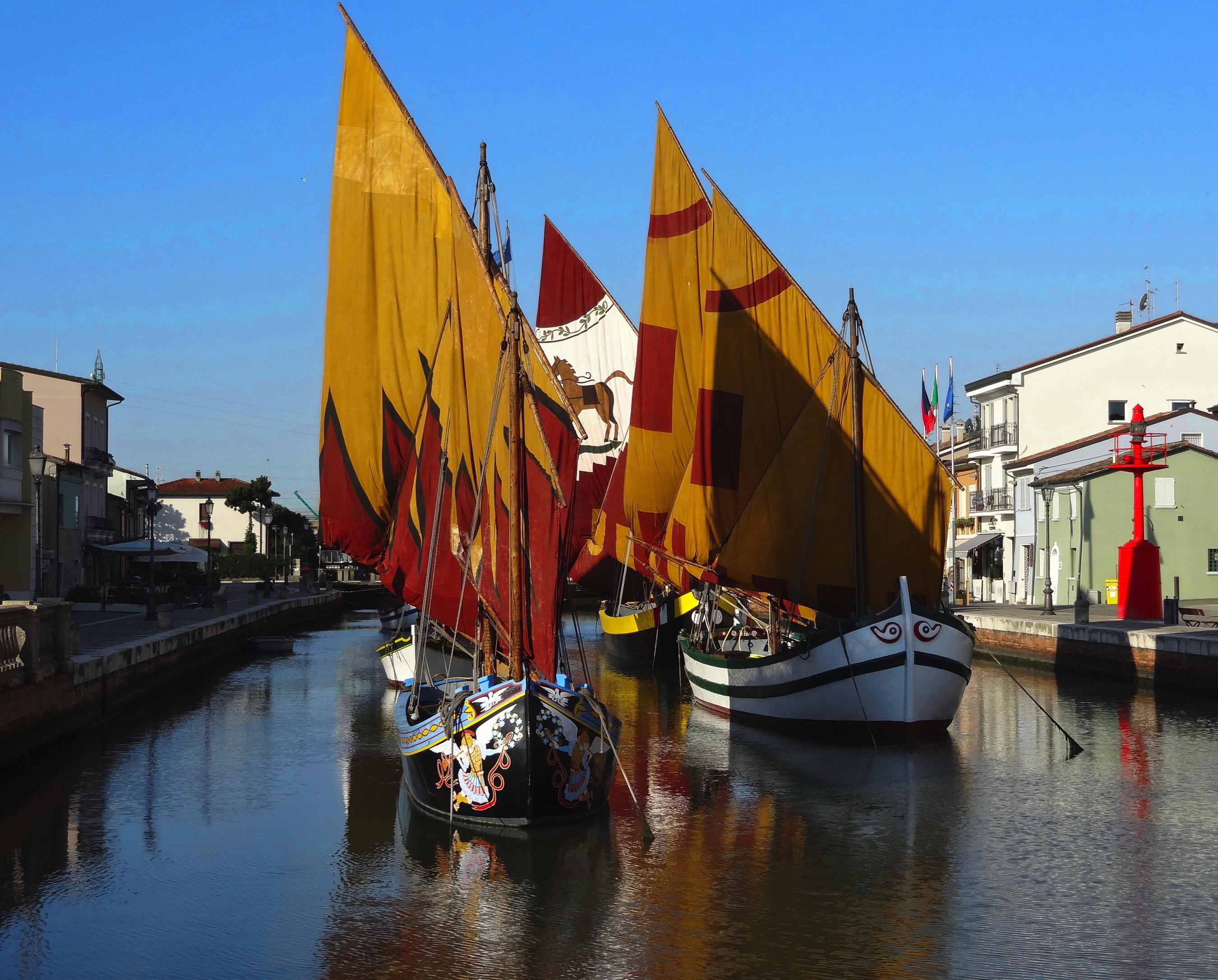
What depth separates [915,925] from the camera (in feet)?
42.6

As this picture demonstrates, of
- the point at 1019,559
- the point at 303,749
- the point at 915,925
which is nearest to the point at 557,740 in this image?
the point at 915,925

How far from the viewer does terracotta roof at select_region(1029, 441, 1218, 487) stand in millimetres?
48875

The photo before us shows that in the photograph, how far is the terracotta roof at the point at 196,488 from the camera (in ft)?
416

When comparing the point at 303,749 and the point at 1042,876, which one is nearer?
the point at 1042,876

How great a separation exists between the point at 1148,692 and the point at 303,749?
20.5 m

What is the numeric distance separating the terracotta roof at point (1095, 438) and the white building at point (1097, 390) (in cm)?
34

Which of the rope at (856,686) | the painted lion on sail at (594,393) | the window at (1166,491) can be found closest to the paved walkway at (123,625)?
the painted lion on sail at (594,393)

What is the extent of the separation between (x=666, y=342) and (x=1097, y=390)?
32101mm

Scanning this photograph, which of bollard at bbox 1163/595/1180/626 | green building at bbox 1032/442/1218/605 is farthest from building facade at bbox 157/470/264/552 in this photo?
bollard at bbox 1163/595/1180/626

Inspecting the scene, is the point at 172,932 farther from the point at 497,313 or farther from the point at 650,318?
the point at 650,318

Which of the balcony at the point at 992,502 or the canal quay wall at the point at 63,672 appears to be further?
the balcony at the point at 992,502

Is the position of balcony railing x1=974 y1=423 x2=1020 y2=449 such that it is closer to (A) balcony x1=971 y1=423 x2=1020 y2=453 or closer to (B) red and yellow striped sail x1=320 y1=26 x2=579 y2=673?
(A) balcony x1=971 y1=423 x2=1020 y2=453

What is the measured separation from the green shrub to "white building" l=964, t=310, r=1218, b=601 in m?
63.1

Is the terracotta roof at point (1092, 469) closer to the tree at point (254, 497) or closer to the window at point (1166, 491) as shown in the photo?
the window at point (1166, 491)
